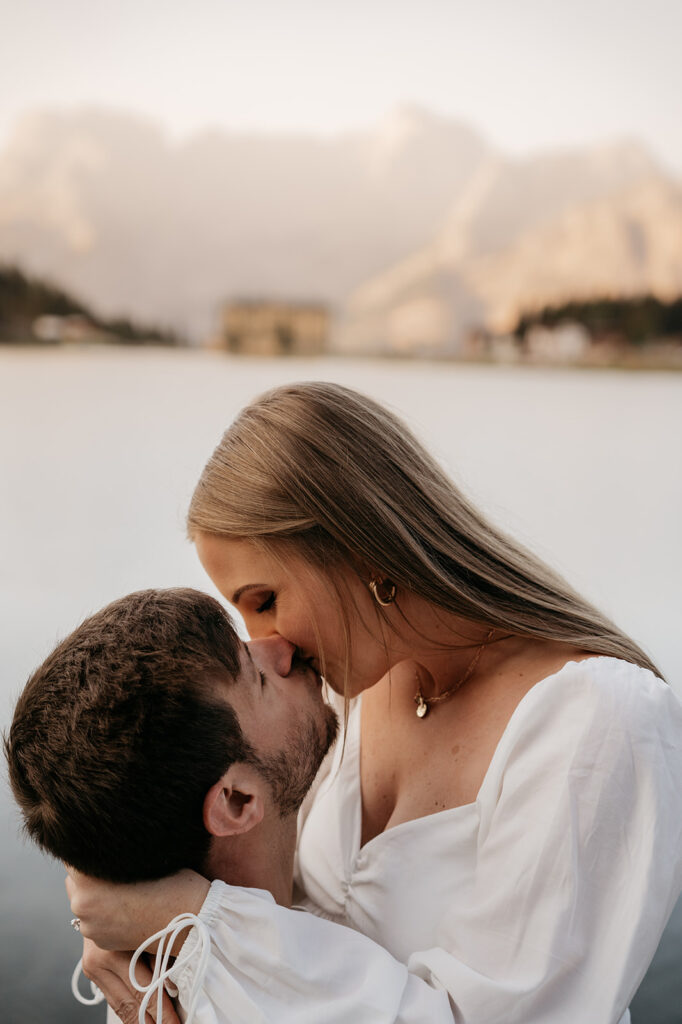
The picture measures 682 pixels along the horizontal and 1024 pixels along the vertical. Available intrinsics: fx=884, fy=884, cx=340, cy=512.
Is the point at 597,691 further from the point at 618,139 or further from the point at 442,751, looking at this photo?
the point at 618,139

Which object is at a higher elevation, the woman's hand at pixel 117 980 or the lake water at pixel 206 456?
the lake water at pixel 206 456

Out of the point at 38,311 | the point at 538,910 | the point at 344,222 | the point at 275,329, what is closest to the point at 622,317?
the point at 344,222

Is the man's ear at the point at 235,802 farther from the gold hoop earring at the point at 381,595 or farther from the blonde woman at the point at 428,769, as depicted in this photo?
the gold hoop earring at the point at 381,595

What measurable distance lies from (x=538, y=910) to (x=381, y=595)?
1.29 ft

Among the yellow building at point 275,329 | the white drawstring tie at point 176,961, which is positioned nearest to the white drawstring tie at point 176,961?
the white drawstring tie at point 176,961

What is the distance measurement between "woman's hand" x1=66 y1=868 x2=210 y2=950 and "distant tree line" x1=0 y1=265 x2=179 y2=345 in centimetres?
180

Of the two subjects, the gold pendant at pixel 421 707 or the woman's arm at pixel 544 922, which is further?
the gold pendant at pixel 421 707

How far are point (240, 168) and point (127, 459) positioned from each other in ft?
2.92

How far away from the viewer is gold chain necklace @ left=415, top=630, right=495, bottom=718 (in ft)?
3.98

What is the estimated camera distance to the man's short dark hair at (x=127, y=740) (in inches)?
36.5

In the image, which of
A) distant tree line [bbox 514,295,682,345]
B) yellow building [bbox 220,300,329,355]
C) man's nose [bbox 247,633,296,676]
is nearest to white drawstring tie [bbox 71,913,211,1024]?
man's nose [bbox 247,633,296,676]

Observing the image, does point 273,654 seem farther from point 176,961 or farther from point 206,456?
point 206,456

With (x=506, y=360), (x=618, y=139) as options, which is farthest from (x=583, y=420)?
(x=618, y=139)

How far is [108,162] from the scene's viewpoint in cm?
248
